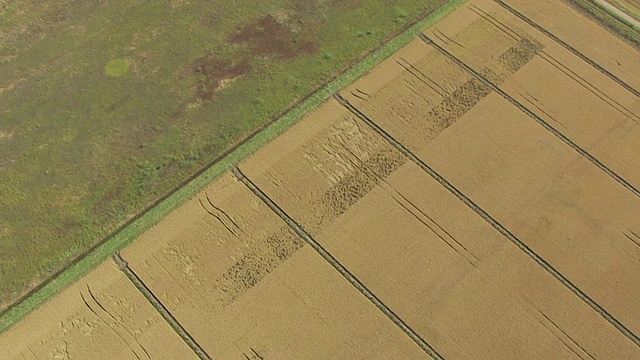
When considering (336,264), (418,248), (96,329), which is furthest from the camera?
(418,248)

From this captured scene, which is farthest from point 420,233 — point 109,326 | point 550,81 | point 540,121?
point 109,326

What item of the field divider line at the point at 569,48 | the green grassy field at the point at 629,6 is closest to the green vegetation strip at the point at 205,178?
the field divider line at the point at 569,48

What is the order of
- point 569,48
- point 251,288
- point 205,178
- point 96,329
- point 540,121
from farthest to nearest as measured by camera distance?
point 569,48
point 540,121
point 205,178
point 251,288
point 96,329

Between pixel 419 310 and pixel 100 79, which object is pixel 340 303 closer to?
pixel 419 310

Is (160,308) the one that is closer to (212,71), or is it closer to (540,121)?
(212,71)

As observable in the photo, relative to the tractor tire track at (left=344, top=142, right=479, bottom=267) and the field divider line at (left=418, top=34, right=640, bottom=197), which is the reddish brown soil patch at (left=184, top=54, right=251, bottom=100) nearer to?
the tractor tire track at (left=344, top=142, right=479, bottom=267)

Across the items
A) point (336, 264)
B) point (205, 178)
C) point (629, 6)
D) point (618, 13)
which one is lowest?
point (336, 264)

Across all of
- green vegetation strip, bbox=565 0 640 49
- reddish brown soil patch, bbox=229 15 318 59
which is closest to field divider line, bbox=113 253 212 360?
reddish brown soil patch, bbox=229 15 318 59
